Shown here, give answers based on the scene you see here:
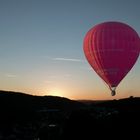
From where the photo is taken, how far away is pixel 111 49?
47.1 metres

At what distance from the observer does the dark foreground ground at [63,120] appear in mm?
74350

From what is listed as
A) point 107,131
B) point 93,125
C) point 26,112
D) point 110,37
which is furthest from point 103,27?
point 26,112

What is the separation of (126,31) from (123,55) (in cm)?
286

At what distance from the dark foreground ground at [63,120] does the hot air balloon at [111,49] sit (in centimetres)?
2444

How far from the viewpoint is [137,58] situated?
49156 millimetres

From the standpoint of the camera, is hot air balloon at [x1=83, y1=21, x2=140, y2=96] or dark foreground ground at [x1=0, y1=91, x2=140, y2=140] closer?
hot air balloon at [x1=83, y1=21, x2=140, y2=96]

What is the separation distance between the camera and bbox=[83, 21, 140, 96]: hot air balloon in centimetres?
4681

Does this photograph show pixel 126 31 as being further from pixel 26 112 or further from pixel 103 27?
pixel 26 112

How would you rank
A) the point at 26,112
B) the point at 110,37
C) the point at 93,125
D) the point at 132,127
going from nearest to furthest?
the point at 110,37 < the point at 132,127 < the point at 93,125 < the point at 26,112

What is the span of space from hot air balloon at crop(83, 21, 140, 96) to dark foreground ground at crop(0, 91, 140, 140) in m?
24.4

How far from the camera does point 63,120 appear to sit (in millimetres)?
134500

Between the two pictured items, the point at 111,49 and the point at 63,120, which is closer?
the point at 111,49

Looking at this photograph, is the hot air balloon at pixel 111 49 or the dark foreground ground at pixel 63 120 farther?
the dark foreground ground at pixel 63 120

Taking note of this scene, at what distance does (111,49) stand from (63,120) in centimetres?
8982
